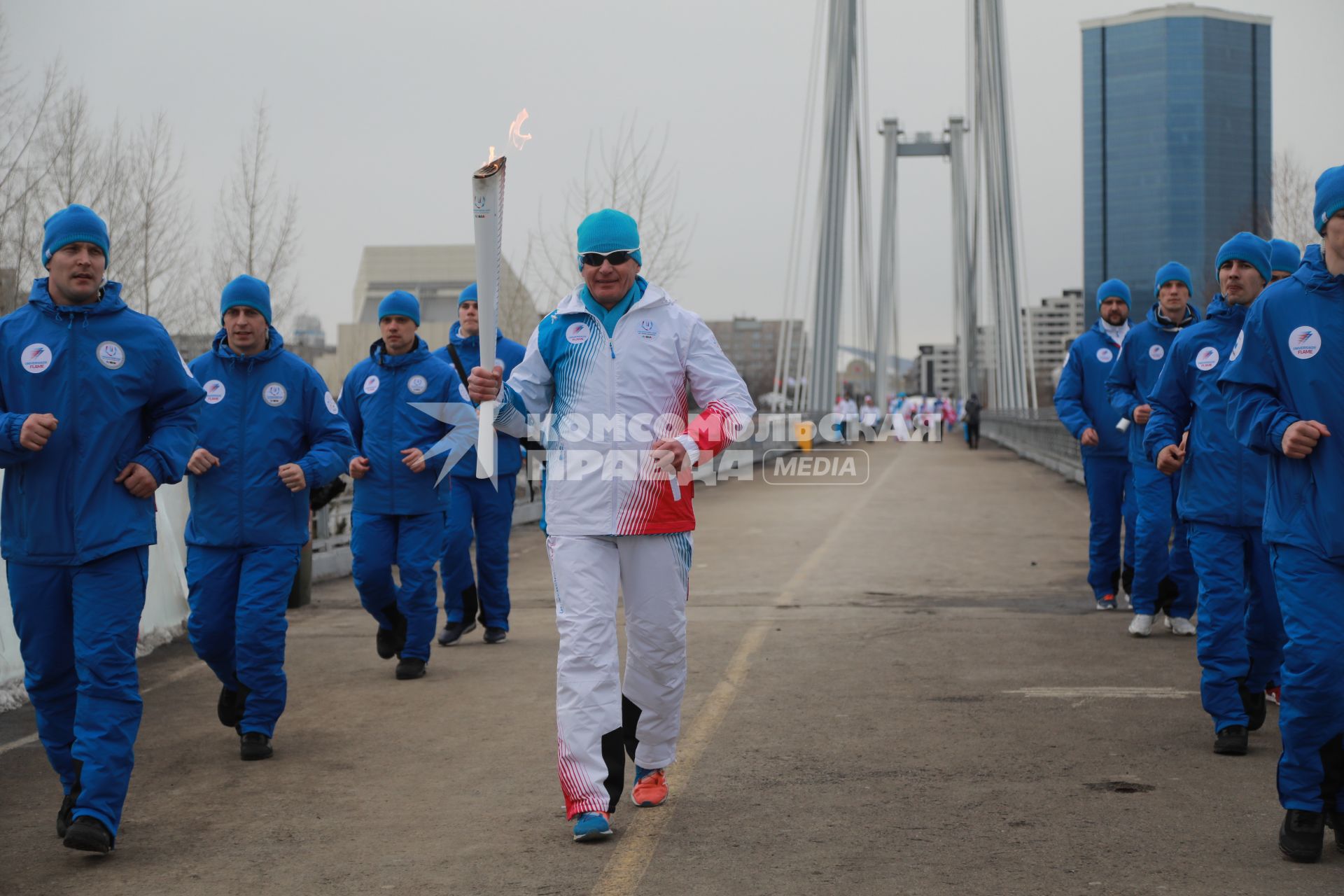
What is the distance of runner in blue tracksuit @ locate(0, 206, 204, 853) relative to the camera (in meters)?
4.87

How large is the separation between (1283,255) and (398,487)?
4.84m

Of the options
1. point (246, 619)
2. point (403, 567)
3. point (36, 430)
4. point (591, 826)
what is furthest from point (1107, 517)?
point (36, 430)

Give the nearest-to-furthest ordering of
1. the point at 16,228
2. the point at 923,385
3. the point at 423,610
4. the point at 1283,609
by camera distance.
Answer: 1. the point at 1283,609
2. the point at 423,610
3. the point at 16,228
4. the point at 923,385

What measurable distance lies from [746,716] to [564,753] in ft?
6.64

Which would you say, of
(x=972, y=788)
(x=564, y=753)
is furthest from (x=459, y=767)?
(x=972, y=788)

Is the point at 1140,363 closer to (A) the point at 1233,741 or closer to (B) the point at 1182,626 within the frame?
(B) the point at 1182,626

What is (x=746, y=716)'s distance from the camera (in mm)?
6742

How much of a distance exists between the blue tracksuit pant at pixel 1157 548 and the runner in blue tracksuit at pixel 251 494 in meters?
4.78

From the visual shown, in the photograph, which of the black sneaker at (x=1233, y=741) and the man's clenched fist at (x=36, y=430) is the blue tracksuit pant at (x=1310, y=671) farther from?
the man's clenched fist at (x=36, y=430)

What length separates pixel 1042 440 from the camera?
118 feet

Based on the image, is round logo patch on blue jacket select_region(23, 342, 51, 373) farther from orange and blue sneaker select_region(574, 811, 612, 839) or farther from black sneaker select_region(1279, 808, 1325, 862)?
black sneaker select_region(1279, 808, 1325, 862)

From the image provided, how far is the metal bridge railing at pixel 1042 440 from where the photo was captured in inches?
1117

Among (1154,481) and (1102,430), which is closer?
(1154,481)

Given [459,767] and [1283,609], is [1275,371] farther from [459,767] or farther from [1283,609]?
[459,767]
